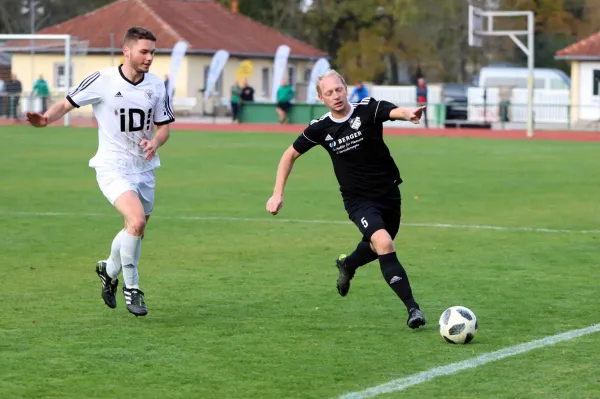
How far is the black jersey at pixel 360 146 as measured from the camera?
28.4ft

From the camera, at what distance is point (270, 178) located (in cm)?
2261

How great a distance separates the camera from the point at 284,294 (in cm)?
1009

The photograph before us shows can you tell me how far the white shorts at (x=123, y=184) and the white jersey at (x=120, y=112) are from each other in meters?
0.04

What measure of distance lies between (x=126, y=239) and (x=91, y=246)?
176 inches

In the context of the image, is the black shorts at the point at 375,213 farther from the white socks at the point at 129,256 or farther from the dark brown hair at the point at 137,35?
the dark brown hair at the point at 137,35

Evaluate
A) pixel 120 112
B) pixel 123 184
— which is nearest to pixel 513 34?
pixel 120 112

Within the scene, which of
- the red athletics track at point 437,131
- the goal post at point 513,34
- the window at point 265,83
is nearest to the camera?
the goal post at point 513,34

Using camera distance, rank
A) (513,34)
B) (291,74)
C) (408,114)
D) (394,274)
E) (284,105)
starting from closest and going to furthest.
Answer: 1. (408,114)
2. (394,274)
3. (513,34)
4. (284,105)
5. (291,74)

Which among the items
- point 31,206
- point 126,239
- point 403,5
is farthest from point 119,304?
point 403,5

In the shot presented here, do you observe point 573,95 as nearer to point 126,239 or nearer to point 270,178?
point 270,178

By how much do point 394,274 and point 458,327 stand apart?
2.44 ft

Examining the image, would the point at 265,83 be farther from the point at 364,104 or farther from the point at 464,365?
the point at 464,365

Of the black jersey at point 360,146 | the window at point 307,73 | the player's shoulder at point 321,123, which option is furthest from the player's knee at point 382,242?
the window at point 307,73

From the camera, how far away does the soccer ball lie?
7.88m
